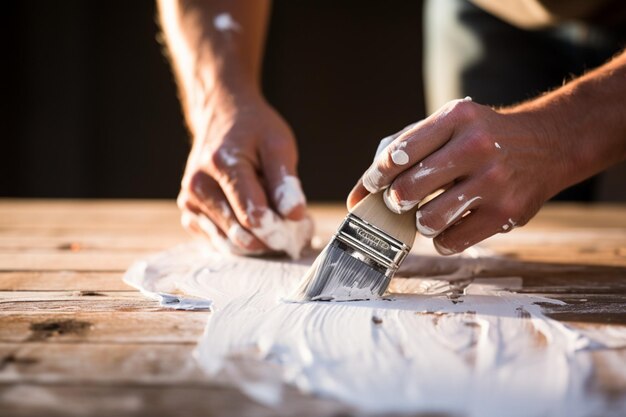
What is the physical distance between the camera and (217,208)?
1228mm

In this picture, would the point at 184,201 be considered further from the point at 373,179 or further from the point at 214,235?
the point at 373,179

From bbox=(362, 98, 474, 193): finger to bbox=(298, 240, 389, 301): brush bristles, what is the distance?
115 mm

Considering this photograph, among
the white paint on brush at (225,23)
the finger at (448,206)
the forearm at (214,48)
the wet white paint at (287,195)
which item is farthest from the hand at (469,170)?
the white paint on brush at (225,23)

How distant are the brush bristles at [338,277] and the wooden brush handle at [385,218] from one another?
0.18 feet

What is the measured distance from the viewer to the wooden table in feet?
1.94

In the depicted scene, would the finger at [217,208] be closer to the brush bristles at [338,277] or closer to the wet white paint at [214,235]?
the wet white paint at [214,235]

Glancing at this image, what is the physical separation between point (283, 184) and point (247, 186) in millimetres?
67

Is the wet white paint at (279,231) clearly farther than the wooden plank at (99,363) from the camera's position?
Yes

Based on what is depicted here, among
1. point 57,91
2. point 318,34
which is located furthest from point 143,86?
point 318,34

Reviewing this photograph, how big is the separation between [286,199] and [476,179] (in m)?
0.39

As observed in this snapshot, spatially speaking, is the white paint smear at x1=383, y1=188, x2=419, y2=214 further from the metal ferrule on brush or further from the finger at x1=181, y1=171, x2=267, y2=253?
the finger at x1=181, y1=171, x2=267, y2=253

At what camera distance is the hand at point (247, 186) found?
1.19 metres

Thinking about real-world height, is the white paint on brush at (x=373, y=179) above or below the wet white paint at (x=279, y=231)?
above

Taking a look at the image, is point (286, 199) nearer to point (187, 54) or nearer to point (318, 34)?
point (187, 54)
